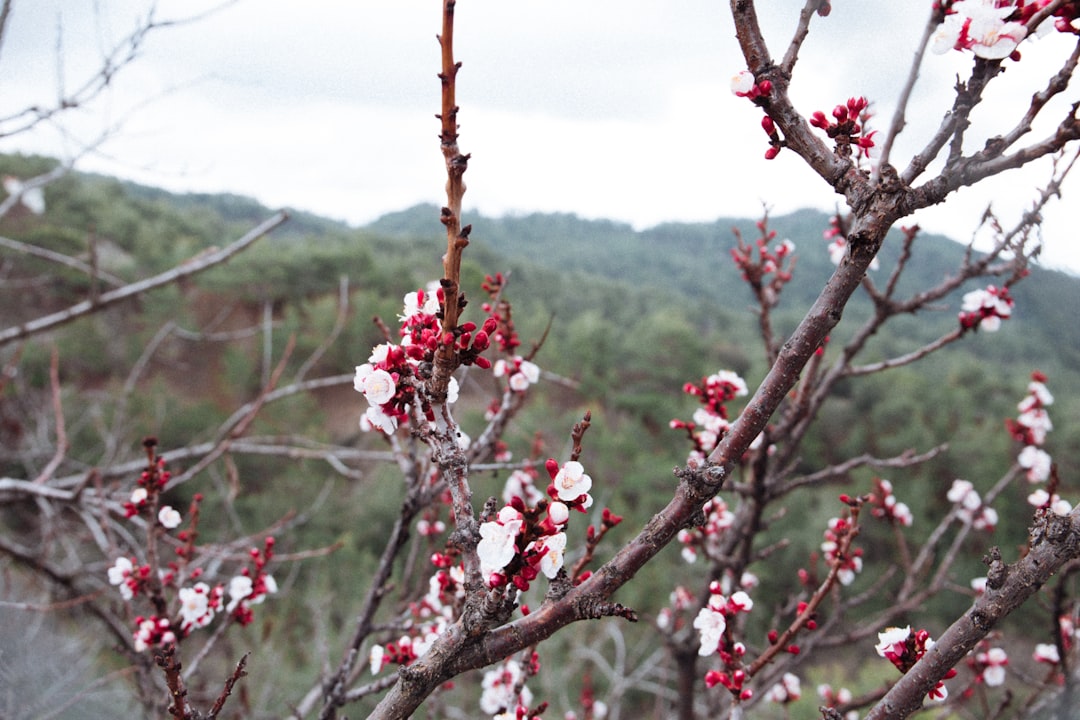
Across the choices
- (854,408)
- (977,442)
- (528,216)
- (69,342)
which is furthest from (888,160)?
(528,216)

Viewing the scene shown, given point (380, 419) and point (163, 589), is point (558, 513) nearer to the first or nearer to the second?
point (380, 419)

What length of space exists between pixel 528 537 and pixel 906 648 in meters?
0.62

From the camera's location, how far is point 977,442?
29.0ft

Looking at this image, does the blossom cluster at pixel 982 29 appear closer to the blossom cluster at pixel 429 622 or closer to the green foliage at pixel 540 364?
the blossom cluster at pixel 429 622

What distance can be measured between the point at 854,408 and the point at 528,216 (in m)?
8.77

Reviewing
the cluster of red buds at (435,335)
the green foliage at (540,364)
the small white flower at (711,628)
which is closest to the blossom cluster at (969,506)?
the green foliage at (540,364)

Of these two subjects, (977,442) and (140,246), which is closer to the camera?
(977,442)

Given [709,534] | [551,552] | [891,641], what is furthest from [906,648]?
[709,534]

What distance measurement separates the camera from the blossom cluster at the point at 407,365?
78cm

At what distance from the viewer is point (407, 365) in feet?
2.66

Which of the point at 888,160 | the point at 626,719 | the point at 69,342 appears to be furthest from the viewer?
Result: the point at 69,342

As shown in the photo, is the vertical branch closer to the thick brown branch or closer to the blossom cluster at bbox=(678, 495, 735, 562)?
the thick brown branch

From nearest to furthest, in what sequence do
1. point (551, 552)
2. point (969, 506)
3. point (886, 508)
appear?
point (551, 552) → point (886, 508) → point (969, 506)

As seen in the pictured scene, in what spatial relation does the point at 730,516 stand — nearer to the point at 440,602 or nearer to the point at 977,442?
the point at 440,602
